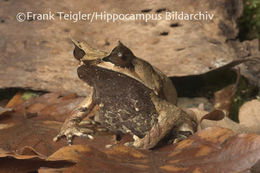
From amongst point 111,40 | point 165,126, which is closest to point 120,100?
point 165,126

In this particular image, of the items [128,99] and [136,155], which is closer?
[136,155]

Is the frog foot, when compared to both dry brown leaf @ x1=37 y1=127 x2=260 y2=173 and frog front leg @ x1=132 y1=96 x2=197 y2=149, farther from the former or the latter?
dry brown leaf @ x1=37 y1=127 x2=260 y2=173

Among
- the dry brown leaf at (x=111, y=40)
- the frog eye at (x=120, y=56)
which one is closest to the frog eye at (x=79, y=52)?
the frog eye at (x=120, y=56)

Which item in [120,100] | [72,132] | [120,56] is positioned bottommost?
[72,132]

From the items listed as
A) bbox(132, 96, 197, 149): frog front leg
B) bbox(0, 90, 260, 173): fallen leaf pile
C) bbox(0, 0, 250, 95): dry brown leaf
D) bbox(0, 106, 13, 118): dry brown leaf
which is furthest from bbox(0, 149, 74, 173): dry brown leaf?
bbox(0, 0, 250, 95): dry brown leaf

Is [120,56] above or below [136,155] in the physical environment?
above

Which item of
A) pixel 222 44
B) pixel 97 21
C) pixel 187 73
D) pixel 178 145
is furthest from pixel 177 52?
pixel 178 145

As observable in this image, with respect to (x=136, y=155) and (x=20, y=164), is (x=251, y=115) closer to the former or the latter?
(x=136, y=155)
